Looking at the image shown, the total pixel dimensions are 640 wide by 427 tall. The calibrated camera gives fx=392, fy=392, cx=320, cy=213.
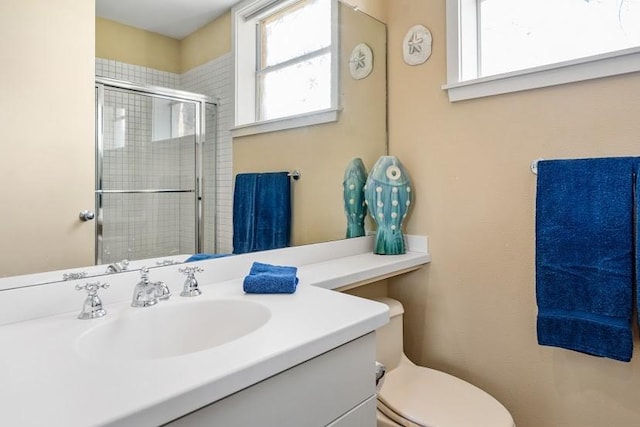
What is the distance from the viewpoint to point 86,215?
998 mm

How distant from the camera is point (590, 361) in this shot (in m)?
1.30

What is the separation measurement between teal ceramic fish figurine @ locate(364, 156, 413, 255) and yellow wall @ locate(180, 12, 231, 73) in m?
0.80

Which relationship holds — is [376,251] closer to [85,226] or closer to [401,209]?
[401,209]

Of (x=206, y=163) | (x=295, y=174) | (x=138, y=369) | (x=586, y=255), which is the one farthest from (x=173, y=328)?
(x=586, y=255)

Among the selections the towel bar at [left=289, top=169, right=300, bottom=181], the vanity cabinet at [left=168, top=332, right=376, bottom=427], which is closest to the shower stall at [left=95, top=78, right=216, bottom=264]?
the towel bar at [left=289, top=169, right=300, bottom=181]


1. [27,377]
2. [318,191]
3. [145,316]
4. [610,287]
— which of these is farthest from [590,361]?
[27,377]

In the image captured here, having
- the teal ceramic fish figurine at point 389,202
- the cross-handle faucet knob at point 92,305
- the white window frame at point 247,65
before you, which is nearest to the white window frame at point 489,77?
the teal ceramic fish figurine at point 389,202

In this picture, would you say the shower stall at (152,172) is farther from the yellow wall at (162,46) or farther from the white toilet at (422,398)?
the white toilet at (422,398)

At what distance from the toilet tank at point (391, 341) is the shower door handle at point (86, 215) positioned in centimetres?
100

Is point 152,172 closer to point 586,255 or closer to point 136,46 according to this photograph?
point 136,46

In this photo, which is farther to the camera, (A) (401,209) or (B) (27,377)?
(A) (401,209)

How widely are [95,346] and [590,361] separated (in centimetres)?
147

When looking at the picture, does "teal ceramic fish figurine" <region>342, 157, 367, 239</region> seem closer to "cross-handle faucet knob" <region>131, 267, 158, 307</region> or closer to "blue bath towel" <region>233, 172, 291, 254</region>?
"blue bath towel" <region>233, 172, 291, 254</region>

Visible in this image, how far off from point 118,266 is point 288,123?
0.78m
